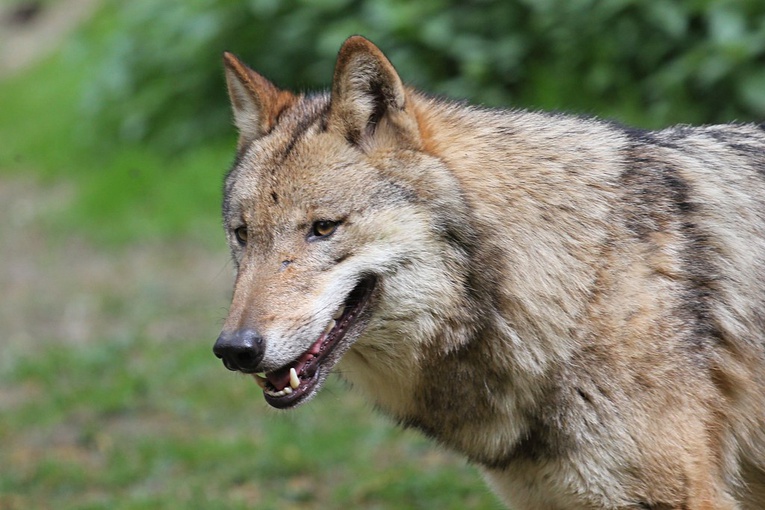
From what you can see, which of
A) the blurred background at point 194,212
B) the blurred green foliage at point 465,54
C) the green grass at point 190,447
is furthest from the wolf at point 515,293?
the blurred green foliage at point 465,54

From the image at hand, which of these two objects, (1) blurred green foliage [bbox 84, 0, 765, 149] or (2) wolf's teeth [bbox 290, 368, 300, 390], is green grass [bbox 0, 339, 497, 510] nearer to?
(2) wolf's teeth [bbox 290, 368, 300, 390]

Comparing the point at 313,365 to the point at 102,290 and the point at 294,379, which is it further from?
the point at 102,290

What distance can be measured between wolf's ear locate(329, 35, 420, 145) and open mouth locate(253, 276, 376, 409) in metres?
0.54

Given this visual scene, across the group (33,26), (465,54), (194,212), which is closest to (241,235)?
(465,54)

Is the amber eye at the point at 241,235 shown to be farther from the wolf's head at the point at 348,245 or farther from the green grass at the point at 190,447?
the green grass at the point at 190,447

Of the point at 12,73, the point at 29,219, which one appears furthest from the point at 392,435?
the point at 12,73

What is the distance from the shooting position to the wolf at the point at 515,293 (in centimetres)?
336

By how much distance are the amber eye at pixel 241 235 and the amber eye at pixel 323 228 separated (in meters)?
0.31

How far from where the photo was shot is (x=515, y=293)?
3.52 m

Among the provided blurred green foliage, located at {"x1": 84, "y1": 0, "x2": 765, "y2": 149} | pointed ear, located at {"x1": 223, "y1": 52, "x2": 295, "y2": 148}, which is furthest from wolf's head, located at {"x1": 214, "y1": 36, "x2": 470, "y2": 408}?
blurred green foliage, located at {"x1": 84, "y1": 0, "x2": 765, "y2": 149}

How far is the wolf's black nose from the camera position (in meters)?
3.21

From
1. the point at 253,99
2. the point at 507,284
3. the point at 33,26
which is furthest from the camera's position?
the point at 33,26

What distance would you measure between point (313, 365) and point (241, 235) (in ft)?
1.95

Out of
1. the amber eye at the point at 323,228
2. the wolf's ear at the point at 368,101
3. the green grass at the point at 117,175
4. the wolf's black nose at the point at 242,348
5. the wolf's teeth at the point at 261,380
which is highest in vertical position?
the wolf's ear at the point at 368,101
